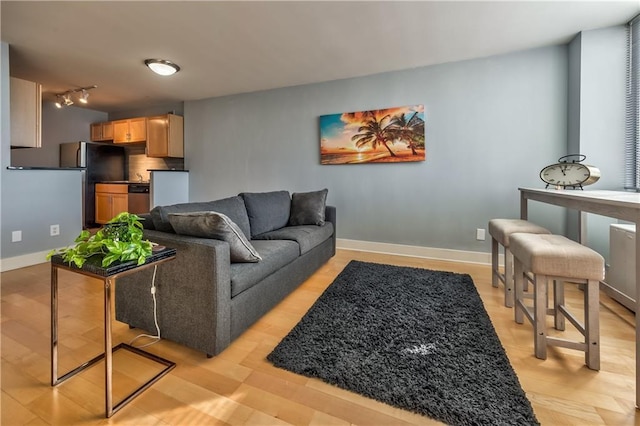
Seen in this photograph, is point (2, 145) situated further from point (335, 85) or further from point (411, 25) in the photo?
point (411, 25)

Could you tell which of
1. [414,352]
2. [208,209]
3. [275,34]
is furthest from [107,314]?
[275,34]

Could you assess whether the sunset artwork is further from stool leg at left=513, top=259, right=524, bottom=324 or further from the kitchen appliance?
the kitchen appliance

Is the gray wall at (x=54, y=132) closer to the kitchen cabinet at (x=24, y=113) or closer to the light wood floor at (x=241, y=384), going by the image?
the kitchen cabinet at (x=24, y=113)

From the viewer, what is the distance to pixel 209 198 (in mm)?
4758

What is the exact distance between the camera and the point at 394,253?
3547mm

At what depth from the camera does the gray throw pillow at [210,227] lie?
5.11 ft

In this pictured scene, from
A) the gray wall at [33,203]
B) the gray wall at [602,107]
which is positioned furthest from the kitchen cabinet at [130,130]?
the gray wall at [602,107]

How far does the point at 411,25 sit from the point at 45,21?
10.6ft

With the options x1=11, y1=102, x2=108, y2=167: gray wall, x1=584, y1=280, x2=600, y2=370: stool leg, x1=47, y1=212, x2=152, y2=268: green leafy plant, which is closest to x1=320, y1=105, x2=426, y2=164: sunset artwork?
x1=584, y1=280, x2=600, y2=370: stool leg

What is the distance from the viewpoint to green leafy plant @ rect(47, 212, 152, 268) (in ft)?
3.68

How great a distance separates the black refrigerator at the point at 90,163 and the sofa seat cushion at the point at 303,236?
14.6 feet

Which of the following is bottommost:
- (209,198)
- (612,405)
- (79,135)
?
(612,405)

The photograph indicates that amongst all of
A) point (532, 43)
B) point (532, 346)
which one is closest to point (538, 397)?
point (532, 346)

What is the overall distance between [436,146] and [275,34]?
7.00 feet
